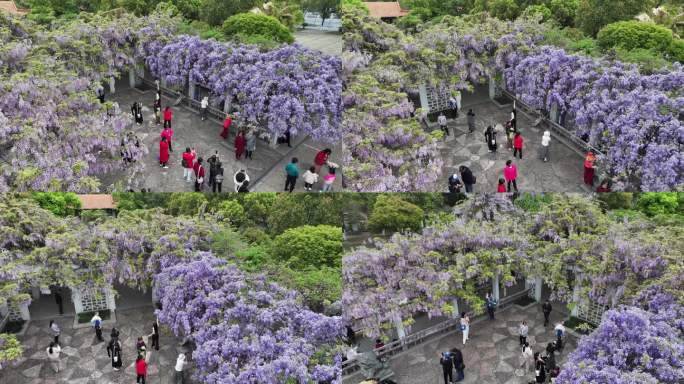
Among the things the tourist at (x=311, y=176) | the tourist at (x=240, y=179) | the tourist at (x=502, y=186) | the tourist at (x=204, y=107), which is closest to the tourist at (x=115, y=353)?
the tourist at (x=240, y=179)

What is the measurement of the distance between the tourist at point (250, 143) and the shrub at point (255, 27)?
271 inches

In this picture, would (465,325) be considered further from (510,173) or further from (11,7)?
(11,7)

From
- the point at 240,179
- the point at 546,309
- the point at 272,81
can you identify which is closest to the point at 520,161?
the point at 546,309

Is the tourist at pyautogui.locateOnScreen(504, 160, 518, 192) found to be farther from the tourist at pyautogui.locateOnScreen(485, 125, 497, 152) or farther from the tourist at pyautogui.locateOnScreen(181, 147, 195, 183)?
the tourist at pyautogui.locateOnScreen(181, 147, 195, 183)

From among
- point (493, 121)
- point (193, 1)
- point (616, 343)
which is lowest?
point (616, 343)

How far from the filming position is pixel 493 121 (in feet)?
109

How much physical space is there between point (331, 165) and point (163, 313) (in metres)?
7.39

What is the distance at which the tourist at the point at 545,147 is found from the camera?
98.4 feet

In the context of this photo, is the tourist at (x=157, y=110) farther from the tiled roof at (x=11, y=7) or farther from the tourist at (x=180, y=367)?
the tourist at (x=180, y=367)

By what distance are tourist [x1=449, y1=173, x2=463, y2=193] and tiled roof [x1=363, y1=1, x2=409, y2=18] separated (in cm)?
1194

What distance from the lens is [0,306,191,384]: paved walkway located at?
24.9 meters

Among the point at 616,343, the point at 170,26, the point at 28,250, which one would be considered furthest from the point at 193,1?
the point at 616,343

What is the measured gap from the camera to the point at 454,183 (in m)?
29.5

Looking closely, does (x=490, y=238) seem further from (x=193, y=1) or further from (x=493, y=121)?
(x=193, y=1)
